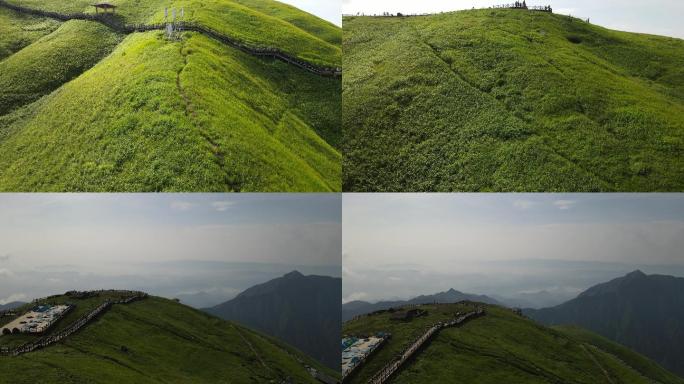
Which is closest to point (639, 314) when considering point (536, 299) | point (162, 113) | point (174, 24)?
point (536, 299)

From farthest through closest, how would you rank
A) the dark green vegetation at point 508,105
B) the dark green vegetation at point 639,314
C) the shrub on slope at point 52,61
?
the shrub on slope at point 52,61
the dark green vegetation at point 639,314
the dark green vegetation at point 508,105

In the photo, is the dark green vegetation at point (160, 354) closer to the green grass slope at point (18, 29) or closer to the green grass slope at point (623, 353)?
the green grass slope at point (623, 353)

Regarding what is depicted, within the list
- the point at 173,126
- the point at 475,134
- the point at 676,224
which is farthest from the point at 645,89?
the point at 173,126

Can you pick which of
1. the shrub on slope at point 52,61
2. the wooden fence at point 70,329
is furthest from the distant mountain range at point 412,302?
the shrub on slope at point 52,61

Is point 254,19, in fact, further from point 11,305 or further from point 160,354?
point 11,305

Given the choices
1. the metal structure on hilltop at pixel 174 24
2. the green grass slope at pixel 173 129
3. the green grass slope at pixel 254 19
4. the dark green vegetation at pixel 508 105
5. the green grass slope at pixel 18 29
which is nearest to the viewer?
the green grass slope at pixel 173 129

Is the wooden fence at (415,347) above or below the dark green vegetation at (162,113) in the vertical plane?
below

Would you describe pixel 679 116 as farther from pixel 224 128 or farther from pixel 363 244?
pixel 224 128
